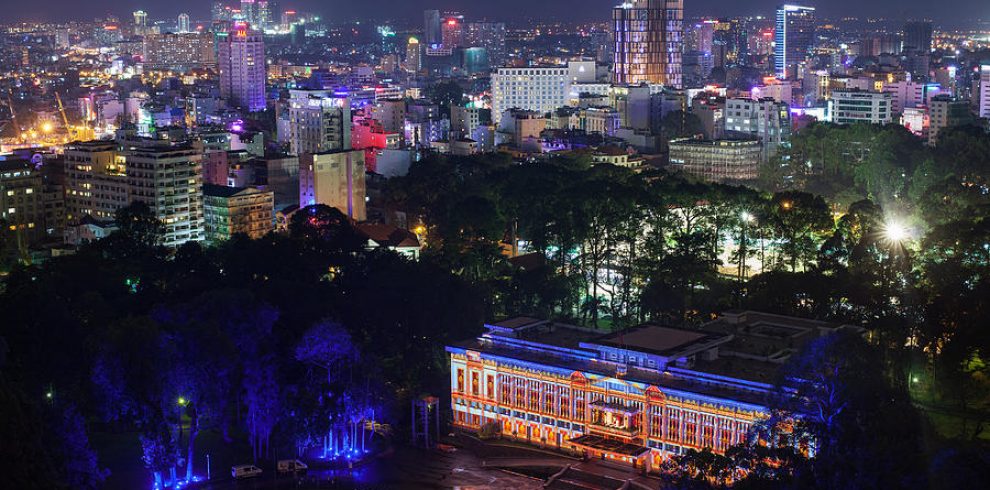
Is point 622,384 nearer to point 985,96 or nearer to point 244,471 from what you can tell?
point 244,471

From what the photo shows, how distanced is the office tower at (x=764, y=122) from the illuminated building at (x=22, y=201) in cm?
3435

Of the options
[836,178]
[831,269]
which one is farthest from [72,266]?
[836,178]

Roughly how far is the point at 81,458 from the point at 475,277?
1636cm

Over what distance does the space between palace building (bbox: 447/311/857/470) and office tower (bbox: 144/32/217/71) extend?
127139mm

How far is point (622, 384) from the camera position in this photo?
29.8 metres

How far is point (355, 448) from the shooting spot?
30.2 meters

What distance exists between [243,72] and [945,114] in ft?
197

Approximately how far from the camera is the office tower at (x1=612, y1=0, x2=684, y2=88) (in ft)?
306

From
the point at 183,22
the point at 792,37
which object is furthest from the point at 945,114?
the point at 183,22

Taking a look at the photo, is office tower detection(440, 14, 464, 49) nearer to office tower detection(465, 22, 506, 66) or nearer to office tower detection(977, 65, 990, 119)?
office tower detection(465, 22, 506, 66)

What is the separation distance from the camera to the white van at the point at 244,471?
28875mm

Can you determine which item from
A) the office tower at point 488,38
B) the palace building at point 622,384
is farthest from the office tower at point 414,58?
the palace building at point 622,384

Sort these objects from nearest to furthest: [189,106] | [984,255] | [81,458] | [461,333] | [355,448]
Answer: [81,458], [355,448], [461,333], [984,255], [189,106]

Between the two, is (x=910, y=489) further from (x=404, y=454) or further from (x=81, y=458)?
(x=81, y=458)
